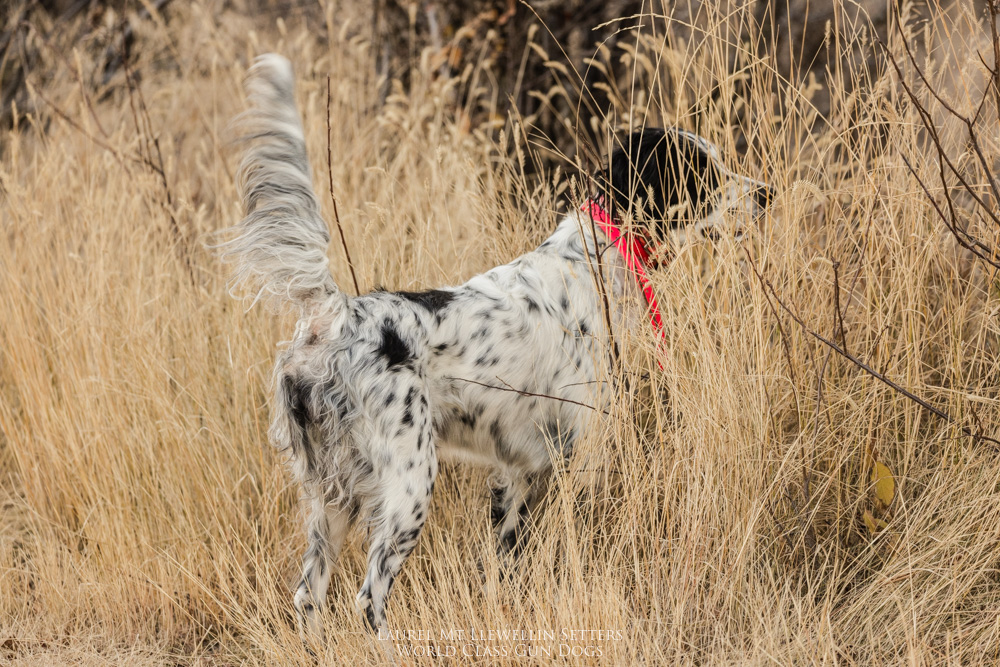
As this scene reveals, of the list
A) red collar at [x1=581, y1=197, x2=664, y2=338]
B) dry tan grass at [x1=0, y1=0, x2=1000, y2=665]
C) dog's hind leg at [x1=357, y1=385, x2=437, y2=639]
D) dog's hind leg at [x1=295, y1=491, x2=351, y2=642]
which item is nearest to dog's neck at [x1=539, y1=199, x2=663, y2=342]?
red collar at [x1=581, y1=197, x2=664, y2=338]

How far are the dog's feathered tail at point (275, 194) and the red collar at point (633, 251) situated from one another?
850 mm

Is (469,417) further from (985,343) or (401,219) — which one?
(985,343)

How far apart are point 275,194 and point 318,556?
3.48ft

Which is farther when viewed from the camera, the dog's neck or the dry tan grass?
the dog's neck

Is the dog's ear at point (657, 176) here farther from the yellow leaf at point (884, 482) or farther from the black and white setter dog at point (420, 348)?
the yellow leaf at point (884, 482)

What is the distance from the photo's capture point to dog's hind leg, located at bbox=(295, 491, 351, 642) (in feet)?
8.03

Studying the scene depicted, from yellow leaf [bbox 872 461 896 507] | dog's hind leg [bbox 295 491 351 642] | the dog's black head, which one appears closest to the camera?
yellow leaf [bbox 872 461 896 507]

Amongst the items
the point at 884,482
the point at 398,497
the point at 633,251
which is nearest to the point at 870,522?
the point at 884,482

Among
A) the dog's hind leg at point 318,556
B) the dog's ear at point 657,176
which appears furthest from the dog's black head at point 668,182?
the dog's hind leg at point 318,556

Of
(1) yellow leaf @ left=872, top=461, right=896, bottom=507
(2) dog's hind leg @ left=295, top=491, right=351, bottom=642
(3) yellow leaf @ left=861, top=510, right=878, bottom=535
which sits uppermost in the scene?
(1) yellow leaf @ left=872, top=461, right=896, bottom=507

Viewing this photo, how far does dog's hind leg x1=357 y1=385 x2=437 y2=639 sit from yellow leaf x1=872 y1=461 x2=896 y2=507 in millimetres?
1218

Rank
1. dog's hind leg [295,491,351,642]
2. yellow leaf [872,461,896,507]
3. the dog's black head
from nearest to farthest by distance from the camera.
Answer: yellow leaf [872,461,896,507]
dog's hind leg [295,491,351,642]
the dog's black head

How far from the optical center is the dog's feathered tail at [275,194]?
218cm

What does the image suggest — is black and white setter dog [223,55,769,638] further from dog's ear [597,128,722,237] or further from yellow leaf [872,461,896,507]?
yellow leaf [872,461,896,507]
